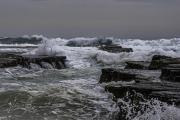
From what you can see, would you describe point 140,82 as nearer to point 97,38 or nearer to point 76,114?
point 76,114

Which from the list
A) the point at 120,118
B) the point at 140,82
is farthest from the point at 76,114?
the point at 140,82

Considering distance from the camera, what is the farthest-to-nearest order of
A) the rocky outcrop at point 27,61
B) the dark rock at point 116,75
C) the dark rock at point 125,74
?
1. the rocky outcrop at point 27,61
2. the dark rock at point 116,75
3. the dark rock at point 125,74

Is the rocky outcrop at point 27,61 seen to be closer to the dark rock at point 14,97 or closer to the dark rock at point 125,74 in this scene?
the dark rock at point 125,74

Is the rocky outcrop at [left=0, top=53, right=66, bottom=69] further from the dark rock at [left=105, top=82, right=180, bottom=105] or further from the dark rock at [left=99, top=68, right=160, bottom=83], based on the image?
the dark rock at [left=105, top=82, right=180, bottom=105]

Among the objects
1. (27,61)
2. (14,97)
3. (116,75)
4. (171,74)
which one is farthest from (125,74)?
(27,61)

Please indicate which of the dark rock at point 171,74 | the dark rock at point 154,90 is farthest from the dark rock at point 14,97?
the dark rock at point 171,74

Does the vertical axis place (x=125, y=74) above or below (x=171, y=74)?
below

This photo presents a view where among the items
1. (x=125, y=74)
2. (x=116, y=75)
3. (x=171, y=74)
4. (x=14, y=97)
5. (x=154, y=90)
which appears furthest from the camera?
(x=116, y=75)

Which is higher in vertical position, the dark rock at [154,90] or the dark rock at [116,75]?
the dark rock at [154,90]

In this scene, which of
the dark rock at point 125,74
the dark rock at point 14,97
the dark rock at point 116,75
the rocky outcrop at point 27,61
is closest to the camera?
the dark rock at point 14,97

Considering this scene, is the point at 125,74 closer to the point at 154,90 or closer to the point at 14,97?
the point at 14,97

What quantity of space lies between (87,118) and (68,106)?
37.5 inches

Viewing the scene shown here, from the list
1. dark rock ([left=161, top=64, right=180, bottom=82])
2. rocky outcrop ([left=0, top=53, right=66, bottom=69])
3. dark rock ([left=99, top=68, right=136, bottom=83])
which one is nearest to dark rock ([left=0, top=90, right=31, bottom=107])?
dark rock ([left=99, top=68, right=136, bottom=83])

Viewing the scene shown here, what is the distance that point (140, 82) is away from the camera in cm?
779
